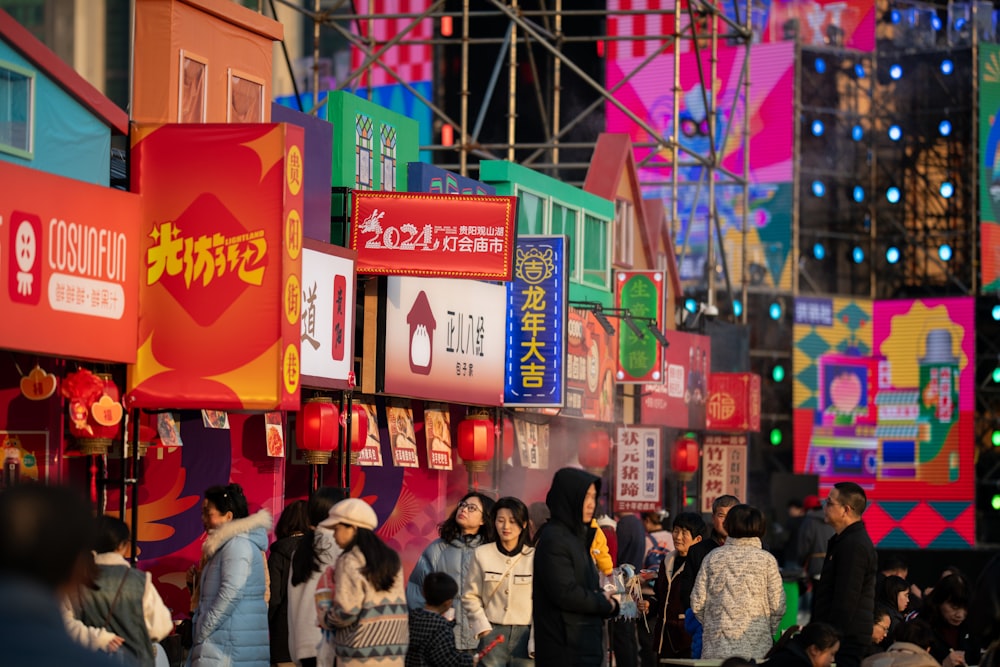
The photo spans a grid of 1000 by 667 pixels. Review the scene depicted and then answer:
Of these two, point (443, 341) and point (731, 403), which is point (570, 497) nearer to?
point (443, 341)

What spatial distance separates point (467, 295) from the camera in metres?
19.8

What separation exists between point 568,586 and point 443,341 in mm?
10060

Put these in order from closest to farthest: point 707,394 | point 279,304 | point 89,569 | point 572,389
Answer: point 89,569 → point 279,304 → point 572,389 → point 707,394

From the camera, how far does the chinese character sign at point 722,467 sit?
29.8 metres

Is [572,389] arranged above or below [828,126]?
below

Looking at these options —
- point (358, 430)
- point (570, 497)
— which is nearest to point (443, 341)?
point (358, 430)

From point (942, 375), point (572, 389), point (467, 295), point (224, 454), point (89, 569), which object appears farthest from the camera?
point (942, 375)

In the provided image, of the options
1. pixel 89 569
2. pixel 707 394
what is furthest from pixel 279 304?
pixel 707 394

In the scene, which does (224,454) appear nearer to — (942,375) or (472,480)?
(472,480)

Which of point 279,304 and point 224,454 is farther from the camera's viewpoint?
point 224,454

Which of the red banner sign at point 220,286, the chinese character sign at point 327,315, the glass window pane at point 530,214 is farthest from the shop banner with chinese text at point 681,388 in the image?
the red banner sign at point 220,286

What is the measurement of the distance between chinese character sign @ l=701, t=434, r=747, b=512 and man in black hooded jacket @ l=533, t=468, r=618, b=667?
67.2 feet

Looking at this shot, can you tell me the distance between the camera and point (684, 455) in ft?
91.1

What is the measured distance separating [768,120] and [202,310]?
27.4 m
